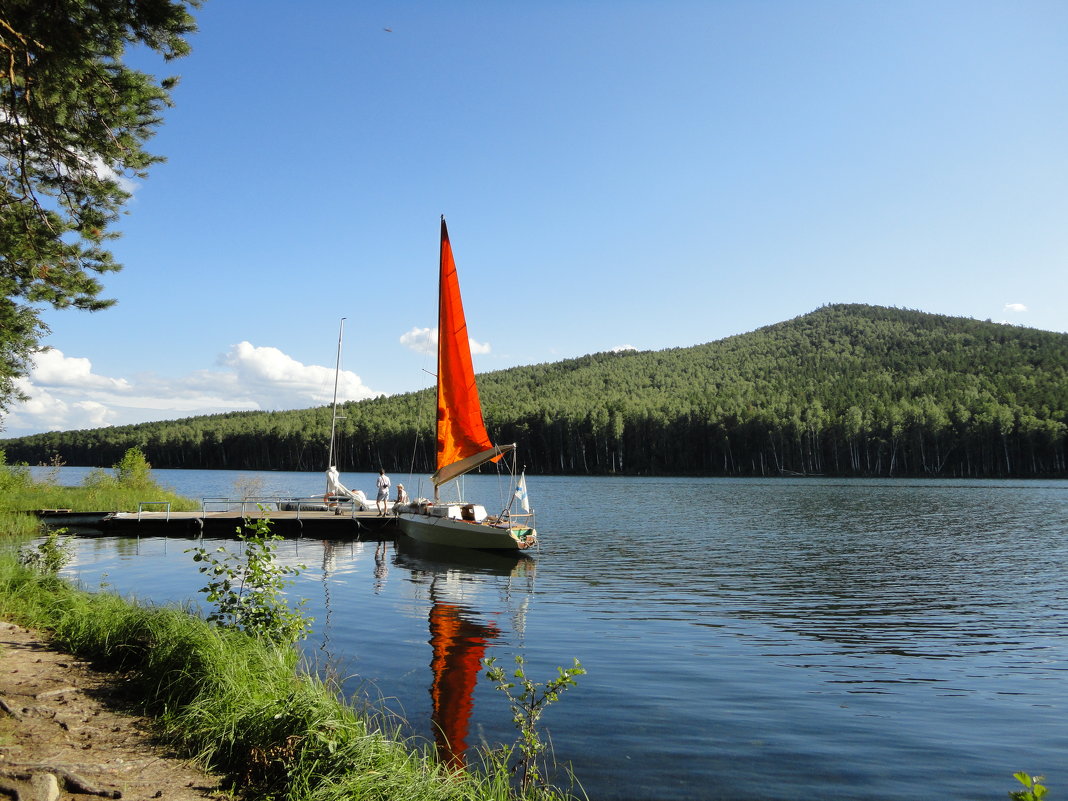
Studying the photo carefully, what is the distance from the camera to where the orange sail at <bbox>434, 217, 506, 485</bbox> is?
26.4m

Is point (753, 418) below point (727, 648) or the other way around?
the other way around

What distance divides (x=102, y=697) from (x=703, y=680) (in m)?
8.38

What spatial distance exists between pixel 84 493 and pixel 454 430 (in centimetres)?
2079

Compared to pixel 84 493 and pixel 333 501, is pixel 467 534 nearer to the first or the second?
pixel 333 501

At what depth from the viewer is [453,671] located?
36.9 ft

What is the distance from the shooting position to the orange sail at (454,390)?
86.5ft

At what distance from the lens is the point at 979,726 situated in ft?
30.6

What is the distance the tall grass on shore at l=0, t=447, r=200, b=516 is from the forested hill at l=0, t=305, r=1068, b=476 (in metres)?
38.8

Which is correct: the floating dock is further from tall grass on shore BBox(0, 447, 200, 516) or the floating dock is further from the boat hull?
the boat hull

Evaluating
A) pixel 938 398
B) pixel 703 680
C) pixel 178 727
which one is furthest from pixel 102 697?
pixel 938 398

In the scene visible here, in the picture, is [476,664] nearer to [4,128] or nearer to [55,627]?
[55,627]

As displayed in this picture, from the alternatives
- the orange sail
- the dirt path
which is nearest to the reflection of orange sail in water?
the dirt path

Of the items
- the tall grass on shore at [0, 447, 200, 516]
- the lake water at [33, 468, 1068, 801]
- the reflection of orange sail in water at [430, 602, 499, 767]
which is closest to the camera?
the lake water at [33, 468, 1068, 801]

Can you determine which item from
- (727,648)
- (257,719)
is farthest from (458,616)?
(257,719)
